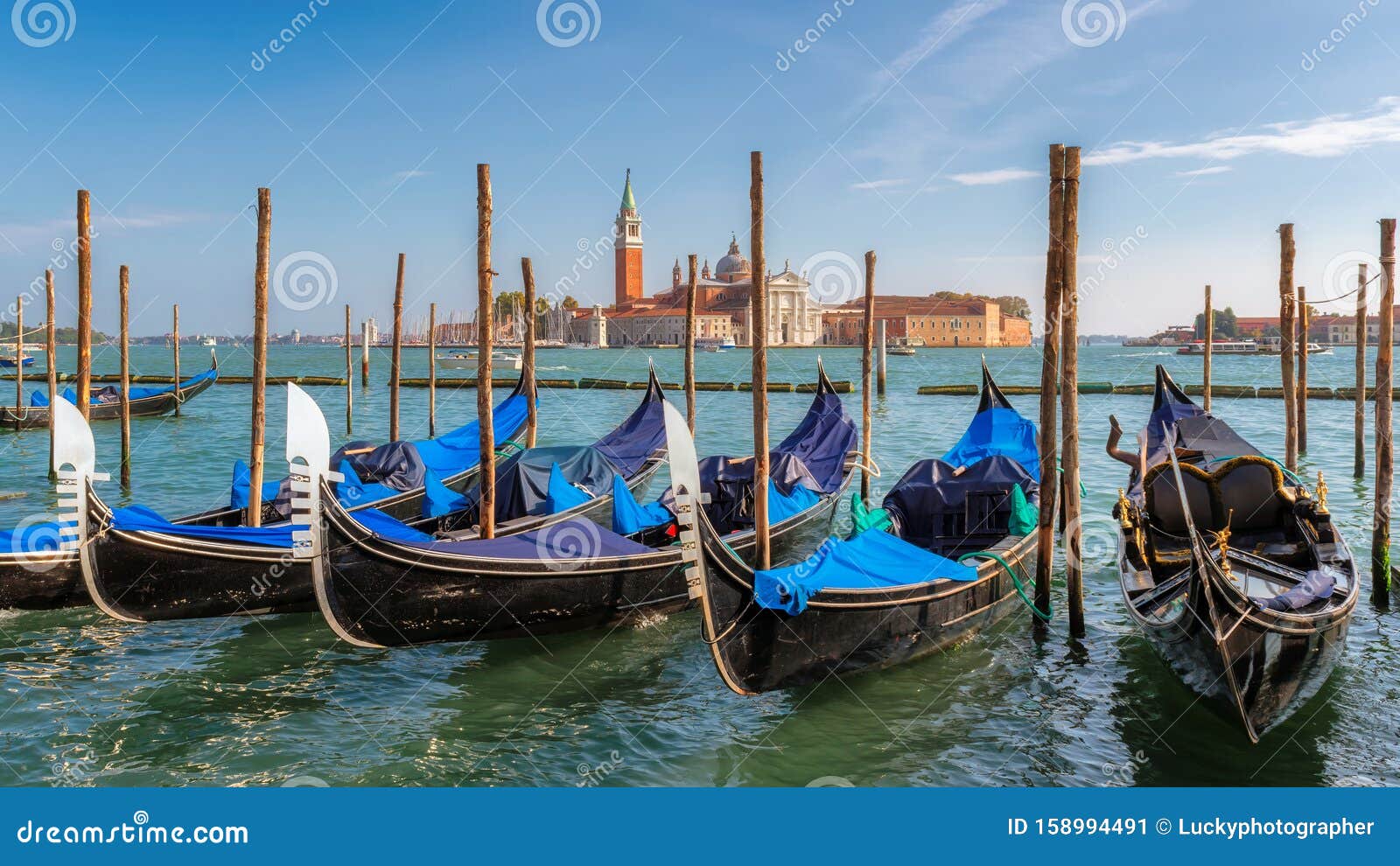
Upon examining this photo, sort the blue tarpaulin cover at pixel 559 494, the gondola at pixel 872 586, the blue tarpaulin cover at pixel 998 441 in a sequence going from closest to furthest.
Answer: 1. the gondola at pixel 872 586
2. the blue tarpaulin cover at pixel 559 494
3. the blue tarpaulin cover at pixel 998 441

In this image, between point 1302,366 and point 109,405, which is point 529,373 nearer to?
point 1302,366

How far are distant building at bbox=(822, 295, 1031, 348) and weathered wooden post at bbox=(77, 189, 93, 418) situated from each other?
74.5 m

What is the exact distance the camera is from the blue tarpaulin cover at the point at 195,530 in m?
5.93

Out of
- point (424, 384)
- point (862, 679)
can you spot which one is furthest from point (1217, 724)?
point (424, 384)

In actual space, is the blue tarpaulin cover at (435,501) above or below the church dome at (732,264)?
below

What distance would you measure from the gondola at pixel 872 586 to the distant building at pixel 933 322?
246 ft

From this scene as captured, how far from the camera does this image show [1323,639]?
4270mm

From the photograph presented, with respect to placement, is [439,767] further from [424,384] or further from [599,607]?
[424,384]

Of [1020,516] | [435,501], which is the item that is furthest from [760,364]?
[435,501]

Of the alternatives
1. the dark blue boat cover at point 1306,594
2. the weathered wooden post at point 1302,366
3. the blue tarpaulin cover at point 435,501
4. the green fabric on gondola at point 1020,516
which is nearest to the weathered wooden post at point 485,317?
the blue tarpaulin cover at point 435,501

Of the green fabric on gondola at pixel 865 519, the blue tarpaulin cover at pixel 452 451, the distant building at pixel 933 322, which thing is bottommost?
the green fabric on gondola at pixel 865 519

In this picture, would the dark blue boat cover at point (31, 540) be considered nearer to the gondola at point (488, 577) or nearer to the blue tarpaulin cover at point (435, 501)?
the gondola at point (488, 577)

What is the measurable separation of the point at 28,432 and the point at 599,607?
14066 millimetres

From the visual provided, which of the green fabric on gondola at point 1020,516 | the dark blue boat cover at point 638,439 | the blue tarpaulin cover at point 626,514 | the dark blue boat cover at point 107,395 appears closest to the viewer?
the green fabric on gondola at point 1020,516
